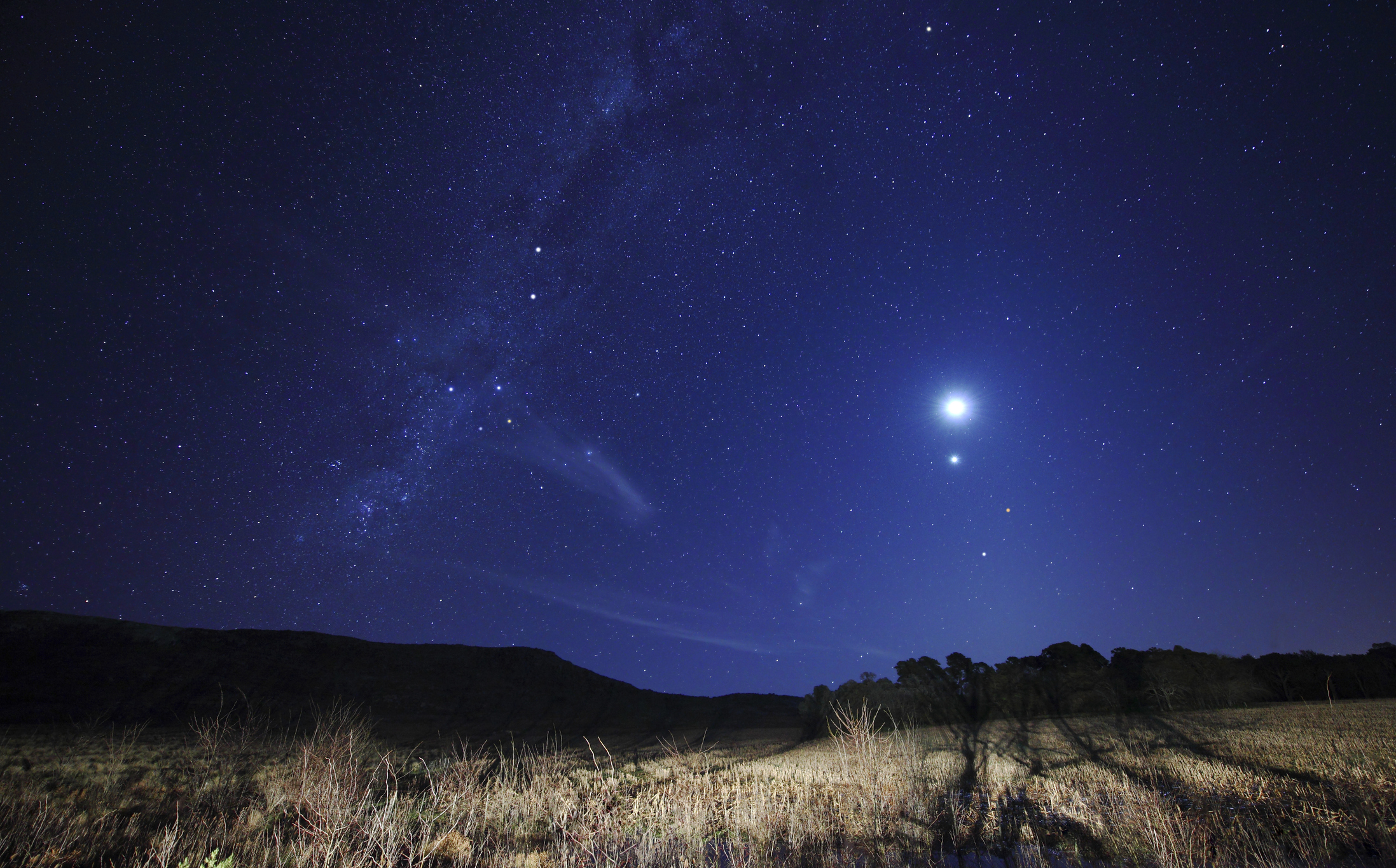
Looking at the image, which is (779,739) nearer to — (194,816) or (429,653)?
(194,816)

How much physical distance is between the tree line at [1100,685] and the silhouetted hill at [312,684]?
36.4 feet

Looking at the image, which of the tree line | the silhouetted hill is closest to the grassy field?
the tree line

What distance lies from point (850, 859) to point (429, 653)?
5794 cm

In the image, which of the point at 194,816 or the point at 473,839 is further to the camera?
the point at 194,816

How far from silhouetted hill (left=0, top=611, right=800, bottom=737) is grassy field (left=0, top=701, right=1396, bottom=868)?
18.0 m

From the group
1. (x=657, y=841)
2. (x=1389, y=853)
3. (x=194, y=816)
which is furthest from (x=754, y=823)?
(x=194, y=816)

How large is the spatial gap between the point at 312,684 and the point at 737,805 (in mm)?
49673

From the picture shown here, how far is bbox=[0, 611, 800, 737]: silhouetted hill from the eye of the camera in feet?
124

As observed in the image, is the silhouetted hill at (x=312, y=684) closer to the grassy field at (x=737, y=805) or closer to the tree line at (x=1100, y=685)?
the tree line at (x=1100, y=685)

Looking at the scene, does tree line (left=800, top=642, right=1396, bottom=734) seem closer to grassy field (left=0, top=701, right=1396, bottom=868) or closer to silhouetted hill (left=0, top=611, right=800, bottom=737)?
silhouetted hill (left=0, top=611, right=800, bottom=737)

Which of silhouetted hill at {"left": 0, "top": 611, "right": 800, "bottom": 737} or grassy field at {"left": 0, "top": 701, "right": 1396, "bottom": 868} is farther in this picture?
silhouetted hill at {"left": 0, "top": 611, "right": 800, "bottom": 737}

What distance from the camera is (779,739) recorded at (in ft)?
122

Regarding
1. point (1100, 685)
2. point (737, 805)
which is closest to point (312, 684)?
point (737, 805)

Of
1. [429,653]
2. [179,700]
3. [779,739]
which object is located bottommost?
[779,739]
